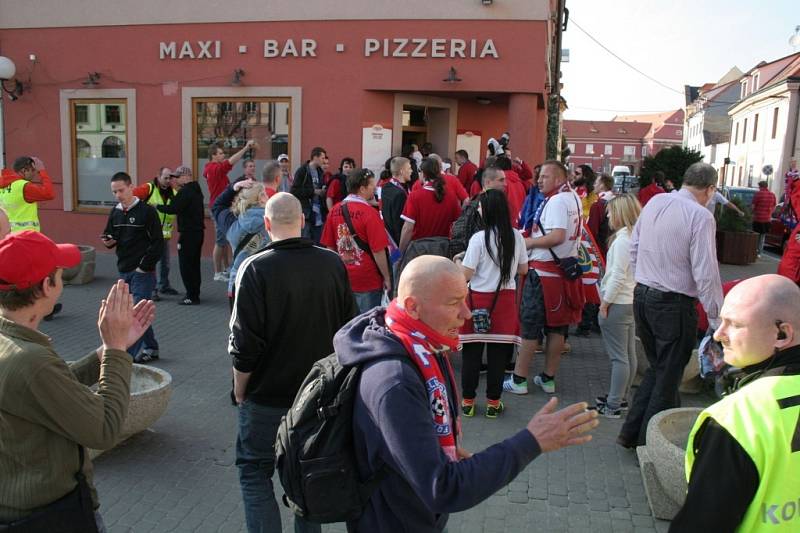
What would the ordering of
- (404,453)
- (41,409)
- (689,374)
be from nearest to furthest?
(404,453) < (41,409) < (689,374)

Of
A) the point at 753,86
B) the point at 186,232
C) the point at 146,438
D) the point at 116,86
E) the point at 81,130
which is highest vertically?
the point at 753,86

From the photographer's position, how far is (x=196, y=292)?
9.35 metres

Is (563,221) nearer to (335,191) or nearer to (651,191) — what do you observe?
(335,191)

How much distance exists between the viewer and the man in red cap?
206cm

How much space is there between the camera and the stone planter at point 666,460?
3.77 m

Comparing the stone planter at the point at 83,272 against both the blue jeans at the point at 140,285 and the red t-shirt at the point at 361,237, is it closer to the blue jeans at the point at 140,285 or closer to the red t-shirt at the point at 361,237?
the blue jeans at the point at 140,285

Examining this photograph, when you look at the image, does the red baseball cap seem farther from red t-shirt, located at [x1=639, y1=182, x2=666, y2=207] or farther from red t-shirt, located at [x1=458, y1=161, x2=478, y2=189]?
red t-shirt, located at [x1=639, y1=182, x2=666, y2=207]

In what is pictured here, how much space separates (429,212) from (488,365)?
2.17m

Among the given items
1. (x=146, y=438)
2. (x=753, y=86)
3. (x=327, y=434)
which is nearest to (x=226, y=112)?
(x=146, y=438)

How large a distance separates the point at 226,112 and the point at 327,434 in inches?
456

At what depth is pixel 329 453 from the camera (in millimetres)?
2102

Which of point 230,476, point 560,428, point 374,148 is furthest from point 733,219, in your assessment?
point 560,428

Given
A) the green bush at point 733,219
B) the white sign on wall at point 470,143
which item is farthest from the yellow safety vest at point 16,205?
the green bush at point 733,219

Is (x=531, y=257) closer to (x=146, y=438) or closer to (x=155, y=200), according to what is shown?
(x=146, y=438)
